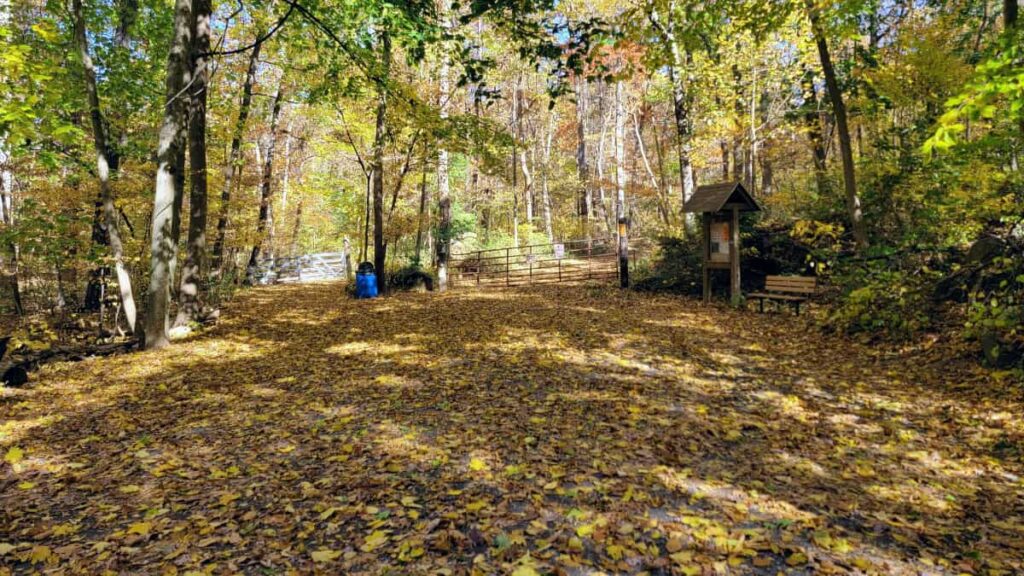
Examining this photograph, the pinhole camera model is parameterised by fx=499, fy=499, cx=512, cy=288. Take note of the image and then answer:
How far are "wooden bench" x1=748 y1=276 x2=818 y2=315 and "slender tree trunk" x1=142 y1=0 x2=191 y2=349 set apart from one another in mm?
11026

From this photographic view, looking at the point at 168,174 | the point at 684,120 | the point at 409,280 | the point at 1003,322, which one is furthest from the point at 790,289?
the point at 168,174

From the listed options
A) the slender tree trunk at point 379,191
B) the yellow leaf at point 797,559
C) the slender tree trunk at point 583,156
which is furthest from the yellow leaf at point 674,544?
the slender tree trunk at point 583,156

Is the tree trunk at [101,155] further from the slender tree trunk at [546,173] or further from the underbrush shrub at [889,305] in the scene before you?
the slender tree trunk at [546,173]

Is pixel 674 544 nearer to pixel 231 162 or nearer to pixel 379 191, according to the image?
pixel 379 191

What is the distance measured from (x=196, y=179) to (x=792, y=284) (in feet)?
39.7

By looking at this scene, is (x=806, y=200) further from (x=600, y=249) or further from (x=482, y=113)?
(x=482, y=113)

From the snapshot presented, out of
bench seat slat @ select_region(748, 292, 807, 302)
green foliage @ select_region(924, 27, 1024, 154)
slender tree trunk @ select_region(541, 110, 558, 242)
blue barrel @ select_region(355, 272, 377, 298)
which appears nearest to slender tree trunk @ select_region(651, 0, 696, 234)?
bench seat slat @ select_region(748, 292, 807, 302)

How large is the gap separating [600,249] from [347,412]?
77.3 ft

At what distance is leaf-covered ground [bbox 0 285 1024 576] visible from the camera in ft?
9.35

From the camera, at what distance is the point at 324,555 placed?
285 centimetres

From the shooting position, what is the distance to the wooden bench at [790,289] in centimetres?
983

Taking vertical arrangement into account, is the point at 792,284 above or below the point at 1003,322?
above

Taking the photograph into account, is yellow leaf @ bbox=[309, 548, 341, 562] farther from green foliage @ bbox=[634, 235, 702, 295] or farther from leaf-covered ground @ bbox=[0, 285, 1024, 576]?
green foliage @ bbox=[634, 235, 702, 295]

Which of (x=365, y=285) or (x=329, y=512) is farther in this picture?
(x=365, y=285)
